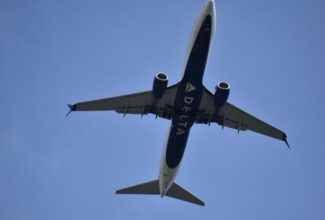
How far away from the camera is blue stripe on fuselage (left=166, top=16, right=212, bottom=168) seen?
32.2 meters

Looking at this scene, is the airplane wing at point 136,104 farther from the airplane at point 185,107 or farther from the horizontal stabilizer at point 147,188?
the horizontal stabilizer at point 147,188

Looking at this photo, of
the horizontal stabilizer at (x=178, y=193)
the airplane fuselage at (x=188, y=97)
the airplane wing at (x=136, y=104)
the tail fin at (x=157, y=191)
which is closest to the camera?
the airplane fuselage at (x=188, y=97)

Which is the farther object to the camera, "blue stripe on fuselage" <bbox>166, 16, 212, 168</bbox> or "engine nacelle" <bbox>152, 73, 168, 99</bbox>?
"engine nacelle" <bbox>152, 73, 168, 99</bbox>

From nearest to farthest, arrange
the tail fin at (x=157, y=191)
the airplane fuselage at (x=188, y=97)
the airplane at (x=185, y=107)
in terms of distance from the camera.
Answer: the airplane fuselage at (x=188, y=97) < the airplane at (x=185, y=107) < the tail fin at (x=157, y=191)

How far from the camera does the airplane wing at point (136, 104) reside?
116 ft

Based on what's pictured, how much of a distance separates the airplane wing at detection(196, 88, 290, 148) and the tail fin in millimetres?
5972

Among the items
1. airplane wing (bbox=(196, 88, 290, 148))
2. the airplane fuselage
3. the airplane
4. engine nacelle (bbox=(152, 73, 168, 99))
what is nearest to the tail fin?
the airplane

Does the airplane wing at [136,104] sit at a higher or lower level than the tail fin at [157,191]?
higher

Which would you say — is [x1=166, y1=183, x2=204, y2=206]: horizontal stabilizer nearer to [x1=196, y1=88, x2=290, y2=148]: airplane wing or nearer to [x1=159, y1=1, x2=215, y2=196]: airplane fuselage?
[x1=159, y1=1, x2=215, y2=196]: airplane fuselage

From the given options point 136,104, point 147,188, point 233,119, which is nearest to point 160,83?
point 136,104

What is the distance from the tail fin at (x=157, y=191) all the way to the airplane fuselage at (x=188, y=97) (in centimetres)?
139

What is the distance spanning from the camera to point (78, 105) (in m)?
35.0

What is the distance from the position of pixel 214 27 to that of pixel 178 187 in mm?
13480

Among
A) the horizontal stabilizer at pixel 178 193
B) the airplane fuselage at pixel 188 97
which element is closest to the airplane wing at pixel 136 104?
the airplane fuselage at pixel 188 97
